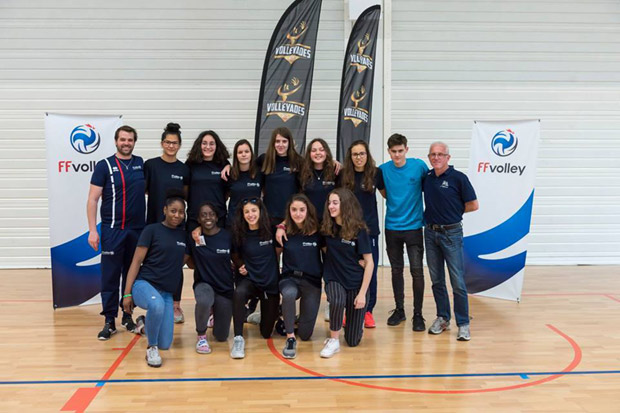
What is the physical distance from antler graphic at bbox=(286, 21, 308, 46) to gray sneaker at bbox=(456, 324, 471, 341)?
3.32 m

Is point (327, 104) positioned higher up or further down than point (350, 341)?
higher up

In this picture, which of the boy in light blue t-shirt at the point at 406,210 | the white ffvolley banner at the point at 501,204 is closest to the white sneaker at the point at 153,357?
the boy in light blue t-shirt at the point at 406,210

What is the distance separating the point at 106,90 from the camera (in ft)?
23.7

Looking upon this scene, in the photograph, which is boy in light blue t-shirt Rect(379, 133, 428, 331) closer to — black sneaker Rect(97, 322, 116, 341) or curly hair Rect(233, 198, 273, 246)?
curly hair Rect(233, 198, 273, 246)

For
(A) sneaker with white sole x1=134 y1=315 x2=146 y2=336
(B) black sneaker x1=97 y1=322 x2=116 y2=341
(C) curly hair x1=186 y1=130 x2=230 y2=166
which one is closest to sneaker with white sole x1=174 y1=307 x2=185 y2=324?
(A) sneaker with white sole x1=134 y1=315 x2=146 y2=336

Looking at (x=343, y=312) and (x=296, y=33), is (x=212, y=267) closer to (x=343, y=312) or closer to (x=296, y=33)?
(x=343, y=312)

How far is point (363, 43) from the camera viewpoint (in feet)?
19.7

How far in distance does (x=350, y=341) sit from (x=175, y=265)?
1.42m

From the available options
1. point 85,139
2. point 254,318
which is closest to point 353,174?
point 254,318

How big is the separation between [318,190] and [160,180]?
1302mm

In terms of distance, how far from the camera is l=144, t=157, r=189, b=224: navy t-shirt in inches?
168

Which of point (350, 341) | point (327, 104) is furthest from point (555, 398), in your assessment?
point (327, 104)

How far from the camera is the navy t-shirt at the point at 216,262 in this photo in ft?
12.7

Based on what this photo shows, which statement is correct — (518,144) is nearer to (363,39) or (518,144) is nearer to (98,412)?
(363,39)
